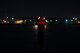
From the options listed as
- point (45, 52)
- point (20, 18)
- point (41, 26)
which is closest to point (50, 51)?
point (45, 52)

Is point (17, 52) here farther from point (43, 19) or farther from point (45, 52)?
point (43, 19)

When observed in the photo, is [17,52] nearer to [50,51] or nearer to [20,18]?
[50,51]

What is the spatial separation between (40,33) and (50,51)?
1203mm

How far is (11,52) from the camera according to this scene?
1354cm

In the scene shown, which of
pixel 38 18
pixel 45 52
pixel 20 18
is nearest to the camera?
pixel 38 18

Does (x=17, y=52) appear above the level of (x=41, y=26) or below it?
below

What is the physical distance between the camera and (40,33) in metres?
14.2

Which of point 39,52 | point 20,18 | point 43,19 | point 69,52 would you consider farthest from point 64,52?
point 20,18

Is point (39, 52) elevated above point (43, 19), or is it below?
below

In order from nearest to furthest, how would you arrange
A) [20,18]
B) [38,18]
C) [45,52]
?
[38,18], [45,52], [20,18]

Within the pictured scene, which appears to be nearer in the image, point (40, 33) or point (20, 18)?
point (40, 33)

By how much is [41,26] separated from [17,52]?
1.98 meters

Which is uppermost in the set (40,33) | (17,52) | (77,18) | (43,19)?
(43,19)

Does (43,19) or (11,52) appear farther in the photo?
(11,52)
